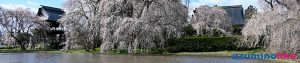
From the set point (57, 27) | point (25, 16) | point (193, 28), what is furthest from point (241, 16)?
point (25, 16)

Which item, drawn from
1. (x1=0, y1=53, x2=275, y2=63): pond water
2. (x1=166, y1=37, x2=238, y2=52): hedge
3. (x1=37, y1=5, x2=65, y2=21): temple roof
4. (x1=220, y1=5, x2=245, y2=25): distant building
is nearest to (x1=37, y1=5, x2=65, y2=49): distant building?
(x1=37, y1=5, x2=65, y2=21): temple roof

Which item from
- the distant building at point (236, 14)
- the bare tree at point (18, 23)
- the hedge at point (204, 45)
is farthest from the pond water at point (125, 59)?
the distant building at point (236, 14)

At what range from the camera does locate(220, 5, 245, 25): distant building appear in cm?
5238

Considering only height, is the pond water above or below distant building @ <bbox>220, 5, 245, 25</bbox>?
below

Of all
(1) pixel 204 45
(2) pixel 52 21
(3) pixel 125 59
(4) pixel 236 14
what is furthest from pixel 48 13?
(3) pixel 125 59

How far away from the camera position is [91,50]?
33.5 metres

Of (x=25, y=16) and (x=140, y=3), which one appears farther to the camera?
(x=25, y=16)

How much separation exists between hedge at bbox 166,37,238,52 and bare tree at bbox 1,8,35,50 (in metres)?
18.9

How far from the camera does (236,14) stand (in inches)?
2099

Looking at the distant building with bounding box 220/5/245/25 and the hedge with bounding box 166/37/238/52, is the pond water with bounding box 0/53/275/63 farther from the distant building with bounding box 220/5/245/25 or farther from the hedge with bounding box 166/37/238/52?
the distant building with bounding box 220/5/245/25

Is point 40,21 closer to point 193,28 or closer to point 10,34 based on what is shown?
point 10,34

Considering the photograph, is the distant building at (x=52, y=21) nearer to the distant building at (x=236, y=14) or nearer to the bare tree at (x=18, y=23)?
the bare tree at (x=18, y=23)

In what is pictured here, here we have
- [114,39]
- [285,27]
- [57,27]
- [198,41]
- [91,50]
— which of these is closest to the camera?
[285,27]

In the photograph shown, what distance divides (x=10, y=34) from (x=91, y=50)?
13.9m
